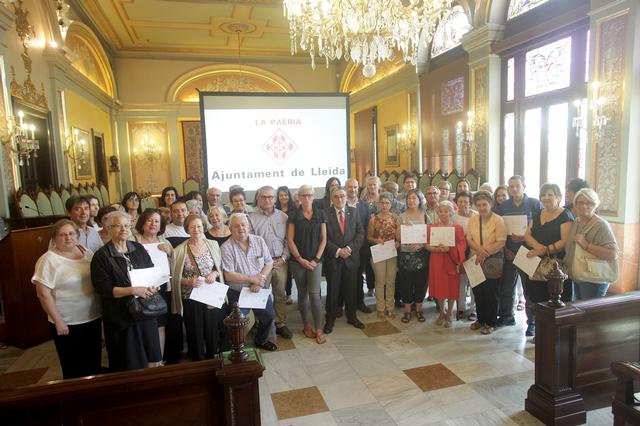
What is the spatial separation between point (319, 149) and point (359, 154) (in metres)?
6.85

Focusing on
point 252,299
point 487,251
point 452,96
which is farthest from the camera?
point 452,96

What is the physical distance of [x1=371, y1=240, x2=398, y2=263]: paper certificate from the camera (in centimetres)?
409

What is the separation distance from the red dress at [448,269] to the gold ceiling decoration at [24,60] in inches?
237

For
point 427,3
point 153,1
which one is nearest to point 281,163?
point 427,3

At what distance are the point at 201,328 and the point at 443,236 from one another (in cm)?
235

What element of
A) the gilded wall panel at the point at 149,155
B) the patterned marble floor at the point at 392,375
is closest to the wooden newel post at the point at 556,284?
the patterned marble floor at the point at 392,375

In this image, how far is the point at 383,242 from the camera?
13.5 ft

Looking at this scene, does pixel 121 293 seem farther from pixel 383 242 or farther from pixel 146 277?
pixel 383 242

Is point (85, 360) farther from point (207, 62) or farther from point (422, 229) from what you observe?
point (207, 62)

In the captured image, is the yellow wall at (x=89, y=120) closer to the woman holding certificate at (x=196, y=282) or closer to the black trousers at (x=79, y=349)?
the woman holding certificate at (x=196, y=282)

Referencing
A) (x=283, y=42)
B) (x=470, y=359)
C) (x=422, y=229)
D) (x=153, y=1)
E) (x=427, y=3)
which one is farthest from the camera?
(x=283, y=42)

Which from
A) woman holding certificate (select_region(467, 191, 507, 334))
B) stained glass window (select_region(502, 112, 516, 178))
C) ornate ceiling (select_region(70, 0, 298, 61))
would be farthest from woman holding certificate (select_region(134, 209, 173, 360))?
ornate ceiling (select_region(70, 0, 298, 61))

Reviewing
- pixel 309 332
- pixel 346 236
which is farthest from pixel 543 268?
pixel 309 332

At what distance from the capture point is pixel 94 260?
8.28 feet
